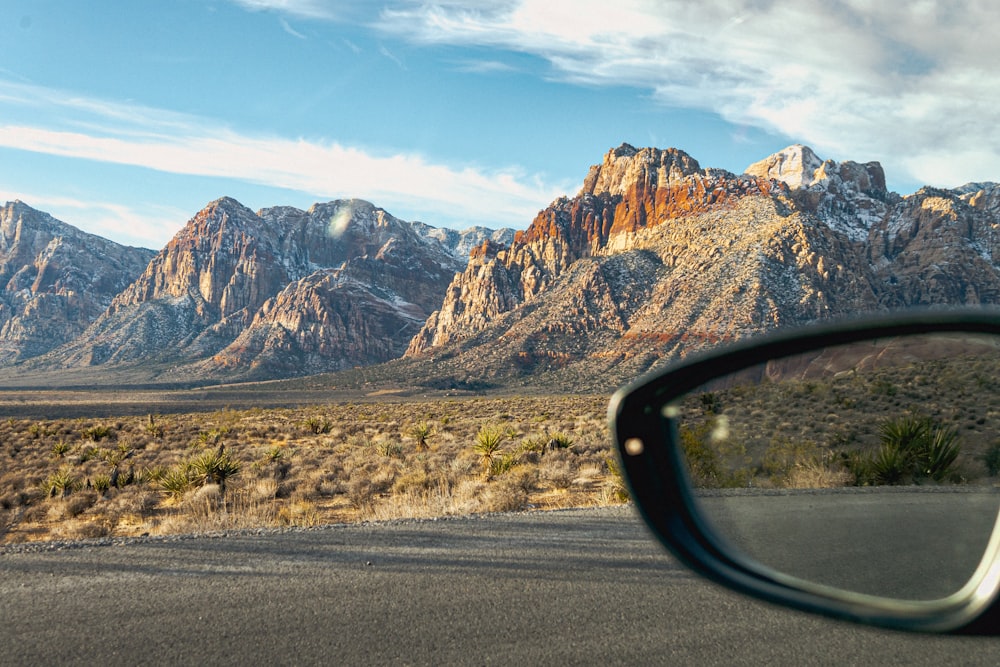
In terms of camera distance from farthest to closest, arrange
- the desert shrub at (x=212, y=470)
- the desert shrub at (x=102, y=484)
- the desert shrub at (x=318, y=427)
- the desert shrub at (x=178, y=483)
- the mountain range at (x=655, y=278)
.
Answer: the mountain range at (x=655, y=278) < the desert shrub at (x=318, y=427) < the desert shrub at (x=102, y=484) < the desert shrub at (x=212, y=470) < the desert shrub at (x=178, y=483)

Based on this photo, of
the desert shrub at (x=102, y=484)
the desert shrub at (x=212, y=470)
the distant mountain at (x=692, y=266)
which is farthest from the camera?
the distant mountain at (x=692, y=266)

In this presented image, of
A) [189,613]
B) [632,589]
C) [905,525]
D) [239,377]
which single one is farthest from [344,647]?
[239,377]

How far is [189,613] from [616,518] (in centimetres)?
498

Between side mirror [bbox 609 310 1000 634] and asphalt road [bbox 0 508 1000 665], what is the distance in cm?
203

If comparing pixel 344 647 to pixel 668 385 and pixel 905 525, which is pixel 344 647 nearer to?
pixel 668 385

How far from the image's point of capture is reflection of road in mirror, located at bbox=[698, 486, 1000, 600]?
74.5 inches

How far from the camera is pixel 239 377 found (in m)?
164

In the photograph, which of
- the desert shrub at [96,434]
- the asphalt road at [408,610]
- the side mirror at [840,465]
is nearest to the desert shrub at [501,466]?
the asphalt road at [408,610]

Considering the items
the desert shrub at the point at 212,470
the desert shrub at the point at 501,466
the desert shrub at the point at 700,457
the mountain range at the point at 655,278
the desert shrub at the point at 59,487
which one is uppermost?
the mountain range at the point at 655,278

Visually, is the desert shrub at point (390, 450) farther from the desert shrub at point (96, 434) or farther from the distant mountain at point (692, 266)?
the distant mountain at point (692, 266)

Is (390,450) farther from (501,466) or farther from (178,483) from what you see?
(178,483)

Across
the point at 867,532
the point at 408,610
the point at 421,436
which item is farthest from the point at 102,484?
the point at 867,532

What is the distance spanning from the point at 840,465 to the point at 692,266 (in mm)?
101336

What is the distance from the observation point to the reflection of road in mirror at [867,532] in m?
1.89
